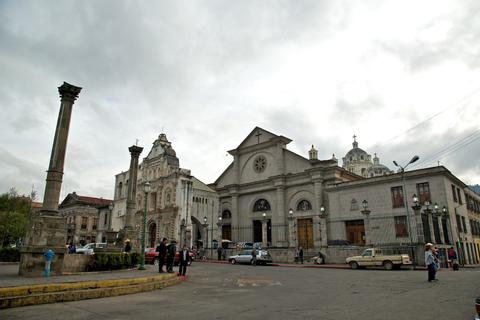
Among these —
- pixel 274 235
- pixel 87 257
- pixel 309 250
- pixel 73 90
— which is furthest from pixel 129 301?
pixel 274 235

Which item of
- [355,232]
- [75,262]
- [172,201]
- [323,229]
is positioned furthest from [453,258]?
[172,201]

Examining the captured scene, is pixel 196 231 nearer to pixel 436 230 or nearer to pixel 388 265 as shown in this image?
pixel 436 230

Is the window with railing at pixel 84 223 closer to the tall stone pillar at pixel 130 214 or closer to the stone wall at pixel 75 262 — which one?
the tall stone pillar at pixel 130 214

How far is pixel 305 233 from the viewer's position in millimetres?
37562

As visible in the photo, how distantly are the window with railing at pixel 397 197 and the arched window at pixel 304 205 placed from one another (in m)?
9.68

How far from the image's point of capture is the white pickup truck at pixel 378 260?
2095 centimetres

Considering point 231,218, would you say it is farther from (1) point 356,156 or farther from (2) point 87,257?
(1) point 356,156

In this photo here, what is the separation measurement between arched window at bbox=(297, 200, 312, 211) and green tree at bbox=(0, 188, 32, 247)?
3077 cm

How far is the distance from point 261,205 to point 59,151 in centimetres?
3068

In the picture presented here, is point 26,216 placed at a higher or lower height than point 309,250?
higher

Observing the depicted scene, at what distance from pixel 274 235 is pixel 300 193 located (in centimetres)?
579

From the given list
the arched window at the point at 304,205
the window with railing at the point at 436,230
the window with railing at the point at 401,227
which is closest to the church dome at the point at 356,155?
the arched window at the point at 304,205

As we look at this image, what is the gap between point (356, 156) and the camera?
9181 centimetres

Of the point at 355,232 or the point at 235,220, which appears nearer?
the point at 355,232
